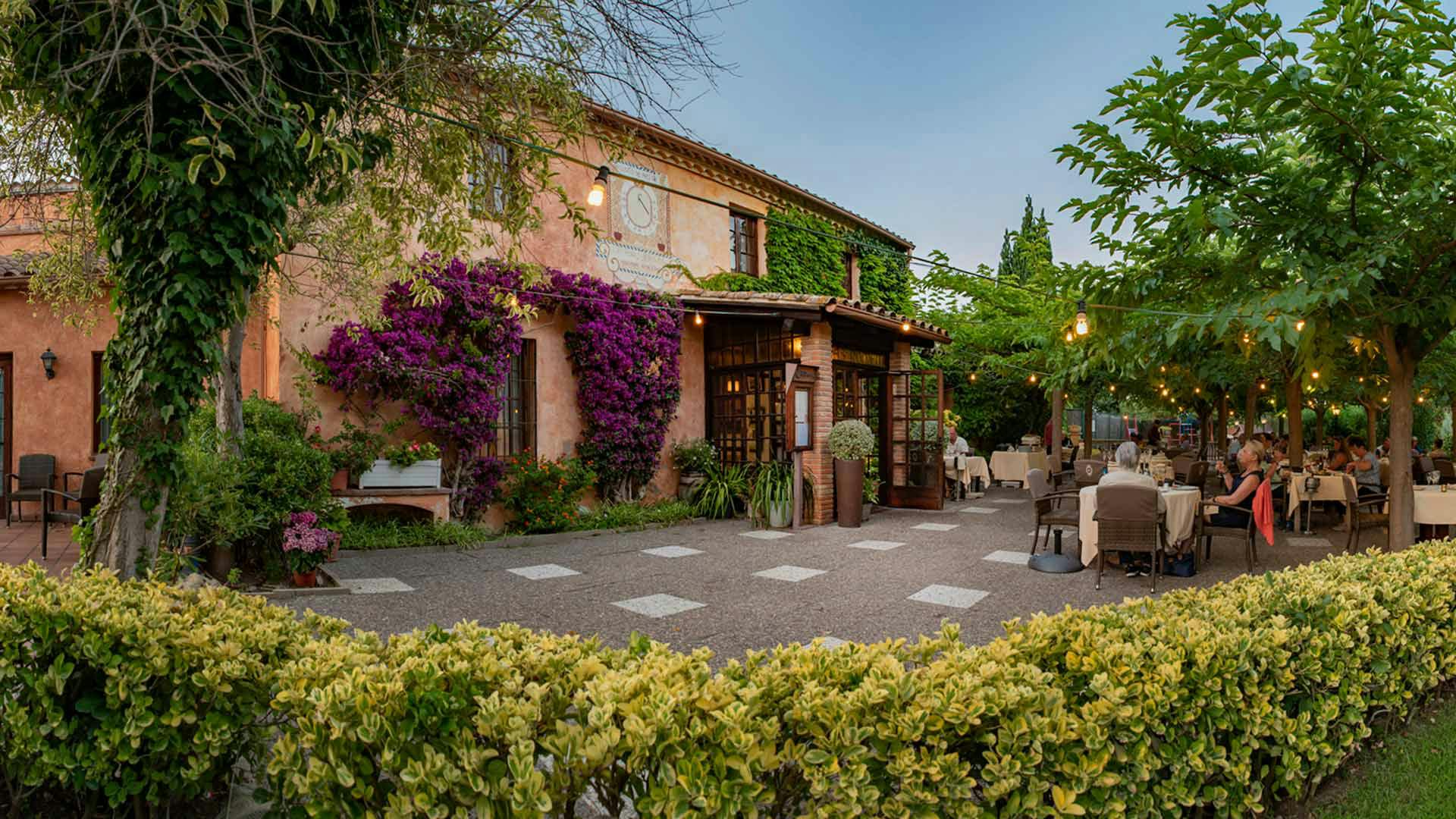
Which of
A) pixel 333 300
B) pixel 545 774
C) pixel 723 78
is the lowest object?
pixel 545 774

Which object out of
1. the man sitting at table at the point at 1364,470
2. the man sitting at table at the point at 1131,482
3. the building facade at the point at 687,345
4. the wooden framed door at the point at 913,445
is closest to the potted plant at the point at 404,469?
the building facade at the point at 687,345

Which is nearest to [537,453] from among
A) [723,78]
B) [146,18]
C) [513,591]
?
[513,591]

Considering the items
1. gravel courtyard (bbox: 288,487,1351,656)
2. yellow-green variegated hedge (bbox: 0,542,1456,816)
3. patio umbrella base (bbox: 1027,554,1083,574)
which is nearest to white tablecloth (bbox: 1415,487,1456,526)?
gravel courtyard (bbox: 288,487,1351,656)

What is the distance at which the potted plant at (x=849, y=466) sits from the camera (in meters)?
9.87

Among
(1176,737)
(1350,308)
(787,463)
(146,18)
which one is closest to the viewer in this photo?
(1176,737)

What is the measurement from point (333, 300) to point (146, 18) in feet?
18.1

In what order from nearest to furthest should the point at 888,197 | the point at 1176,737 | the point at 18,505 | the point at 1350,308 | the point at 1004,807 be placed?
the point at 1004,807
the point at 1176,737
the point at 1350,308
the point at 18,505
the point at 888,197

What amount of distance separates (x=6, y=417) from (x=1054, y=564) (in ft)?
42.9

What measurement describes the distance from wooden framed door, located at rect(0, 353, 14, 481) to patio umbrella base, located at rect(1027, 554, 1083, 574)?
12.6 meters

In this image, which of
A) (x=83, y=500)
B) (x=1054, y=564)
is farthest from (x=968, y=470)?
(x=83, y=500)

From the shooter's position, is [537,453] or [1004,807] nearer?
[1004,807]

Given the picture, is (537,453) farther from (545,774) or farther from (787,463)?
(545,774)

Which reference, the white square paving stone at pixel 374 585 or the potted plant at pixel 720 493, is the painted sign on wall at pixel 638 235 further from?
the white square paving stone at pixel 374 585

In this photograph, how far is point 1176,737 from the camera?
2.12m
